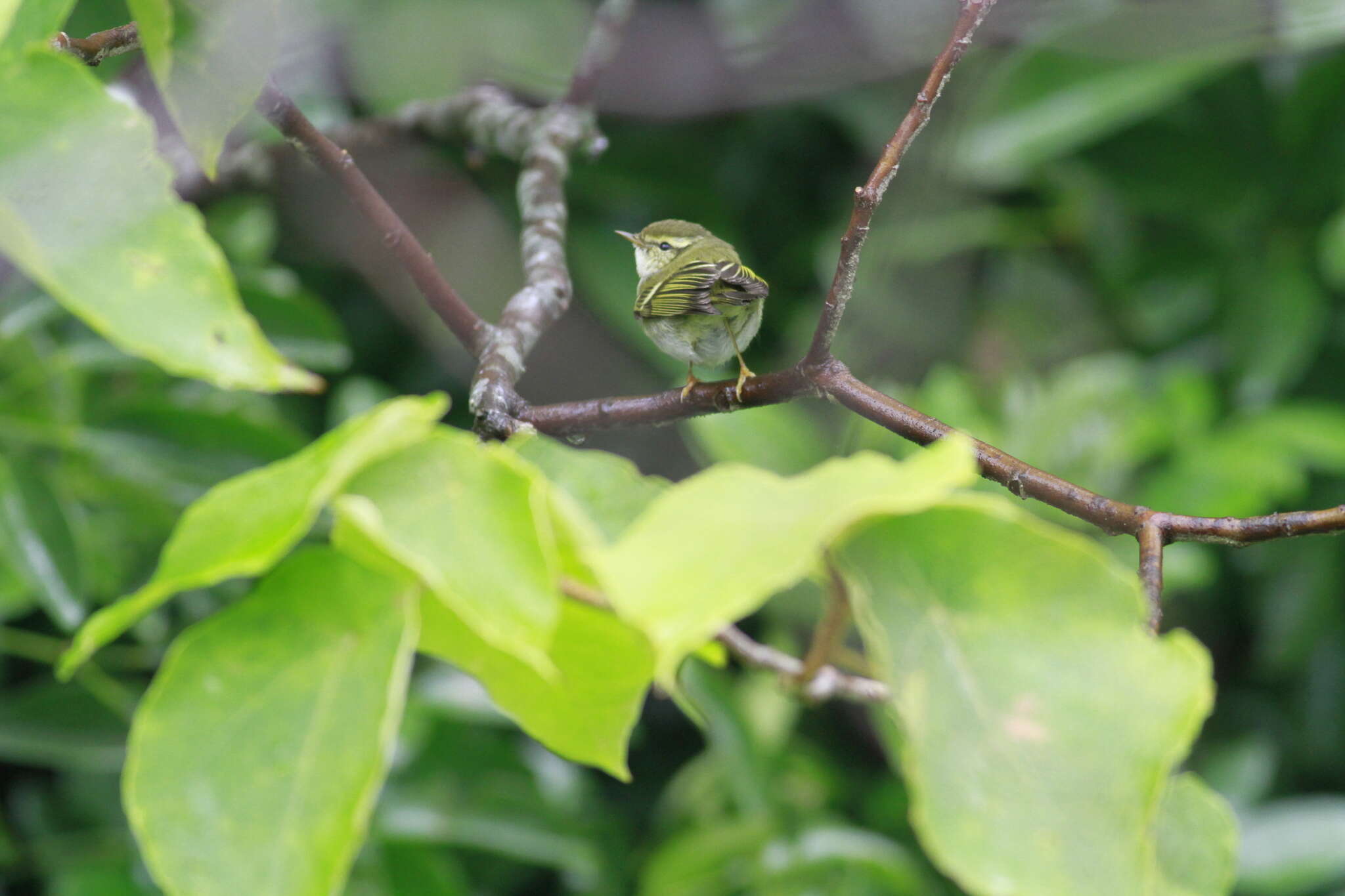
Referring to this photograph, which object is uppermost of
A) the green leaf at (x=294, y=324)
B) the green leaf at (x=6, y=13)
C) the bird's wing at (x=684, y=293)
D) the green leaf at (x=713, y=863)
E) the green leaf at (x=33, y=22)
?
the green leaf at (x=6, y=13)

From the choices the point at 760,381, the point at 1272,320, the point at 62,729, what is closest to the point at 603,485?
the point at 760,381

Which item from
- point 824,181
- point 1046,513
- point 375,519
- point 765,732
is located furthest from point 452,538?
point 824,181

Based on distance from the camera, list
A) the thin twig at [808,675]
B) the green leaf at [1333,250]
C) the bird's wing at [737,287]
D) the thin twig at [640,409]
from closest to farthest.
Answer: the thin twig at [640,409] → the thin twig at [808,675] → the bird's wing at [737,287] → the green leaf at [1333,250]

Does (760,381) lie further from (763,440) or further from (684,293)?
(763,440)

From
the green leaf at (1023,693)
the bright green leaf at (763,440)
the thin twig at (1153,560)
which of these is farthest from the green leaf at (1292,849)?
the green leaf at (1023,693)

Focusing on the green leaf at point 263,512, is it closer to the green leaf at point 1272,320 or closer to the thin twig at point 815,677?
the thin twig at point 815,677

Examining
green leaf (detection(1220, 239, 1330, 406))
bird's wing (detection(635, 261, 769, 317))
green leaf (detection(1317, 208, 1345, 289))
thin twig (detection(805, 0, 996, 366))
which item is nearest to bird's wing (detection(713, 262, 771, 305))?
bird's wing (detection(635, 261, 769, 317))

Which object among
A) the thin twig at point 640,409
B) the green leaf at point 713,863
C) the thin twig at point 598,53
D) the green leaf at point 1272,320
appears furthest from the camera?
the green leaf at point 1272,320

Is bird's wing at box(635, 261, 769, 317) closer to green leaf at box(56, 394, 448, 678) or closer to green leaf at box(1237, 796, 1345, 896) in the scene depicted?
green leaf at box(56, 394, 448, 678)
